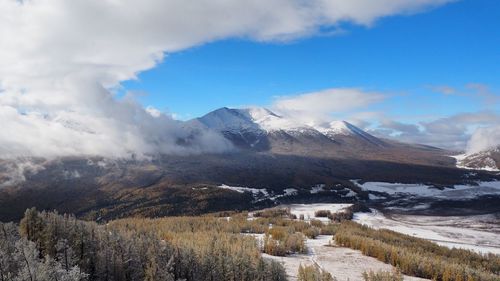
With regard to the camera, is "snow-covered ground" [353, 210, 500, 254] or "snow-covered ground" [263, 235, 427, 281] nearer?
"snow-covered ground" [263, 235, 427, 281]

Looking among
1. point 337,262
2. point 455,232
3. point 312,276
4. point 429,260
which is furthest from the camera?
point 455,232

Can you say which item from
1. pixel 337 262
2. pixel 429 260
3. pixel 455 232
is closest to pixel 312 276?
pixel 337 262

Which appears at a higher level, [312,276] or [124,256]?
[124,256]

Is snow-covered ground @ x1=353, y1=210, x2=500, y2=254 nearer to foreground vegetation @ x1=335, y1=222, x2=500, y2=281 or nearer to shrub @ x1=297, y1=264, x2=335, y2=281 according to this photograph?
foreground vegetation @ x1=335, y1=222, x2=500, y2=281

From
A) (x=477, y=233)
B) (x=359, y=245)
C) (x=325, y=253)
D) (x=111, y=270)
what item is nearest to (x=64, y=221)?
(x=111, y=270)

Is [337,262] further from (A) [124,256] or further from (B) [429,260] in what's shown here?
(A) [124,256]

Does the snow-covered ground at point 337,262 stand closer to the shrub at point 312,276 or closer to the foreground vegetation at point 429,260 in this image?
the foreground vegetation at point 429,260

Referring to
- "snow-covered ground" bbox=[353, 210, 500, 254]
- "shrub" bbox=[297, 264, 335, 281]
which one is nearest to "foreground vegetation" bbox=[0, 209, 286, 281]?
"shrub" bbox=[297, 264, 335, 281]

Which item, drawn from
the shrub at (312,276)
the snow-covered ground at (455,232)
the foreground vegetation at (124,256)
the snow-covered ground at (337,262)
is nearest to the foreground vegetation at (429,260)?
the snow-covered ground at (337,262)
